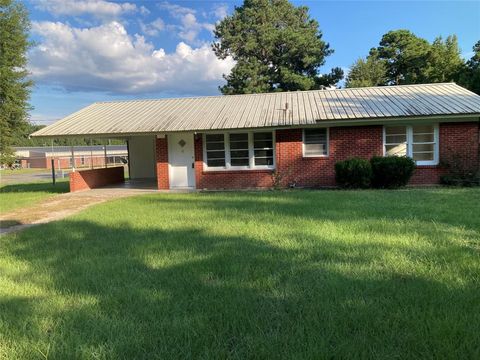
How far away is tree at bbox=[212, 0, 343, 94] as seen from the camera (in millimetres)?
37031

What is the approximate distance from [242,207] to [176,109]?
10.7 metres

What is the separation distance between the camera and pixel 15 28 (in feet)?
76.4

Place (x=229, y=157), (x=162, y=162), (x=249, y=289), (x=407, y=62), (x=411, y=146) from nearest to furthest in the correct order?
(x=249, y=289)
(x=411, y=146)
(x=229, y=157)
(x=162, y=162)
(x=407, y=62)

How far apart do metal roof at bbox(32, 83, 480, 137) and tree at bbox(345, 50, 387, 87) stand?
69.5ft

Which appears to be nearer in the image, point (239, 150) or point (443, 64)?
point (239, 150)

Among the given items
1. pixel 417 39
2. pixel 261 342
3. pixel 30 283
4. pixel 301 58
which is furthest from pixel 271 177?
pixel 417 39

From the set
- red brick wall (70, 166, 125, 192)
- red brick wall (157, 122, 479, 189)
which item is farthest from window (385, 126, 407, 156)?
red brick wall (70, 166, 125, 192)

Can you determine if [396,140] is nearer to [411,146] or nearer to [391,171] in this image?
[411,146]

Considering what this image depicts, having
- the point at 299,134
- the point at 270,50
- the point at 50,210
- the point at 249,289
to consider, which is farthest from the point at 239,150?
the point at 270,50

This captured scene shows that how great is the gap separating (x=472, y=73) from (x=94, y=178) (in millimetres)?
29097

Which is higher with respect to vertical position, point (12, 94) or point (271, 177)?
point (12, 94)

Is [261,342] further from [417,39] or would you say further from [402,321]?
[417,39]

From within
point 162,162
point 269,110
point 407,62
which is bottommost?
point 162,162

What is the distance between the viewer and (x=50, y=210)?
40.5ft
